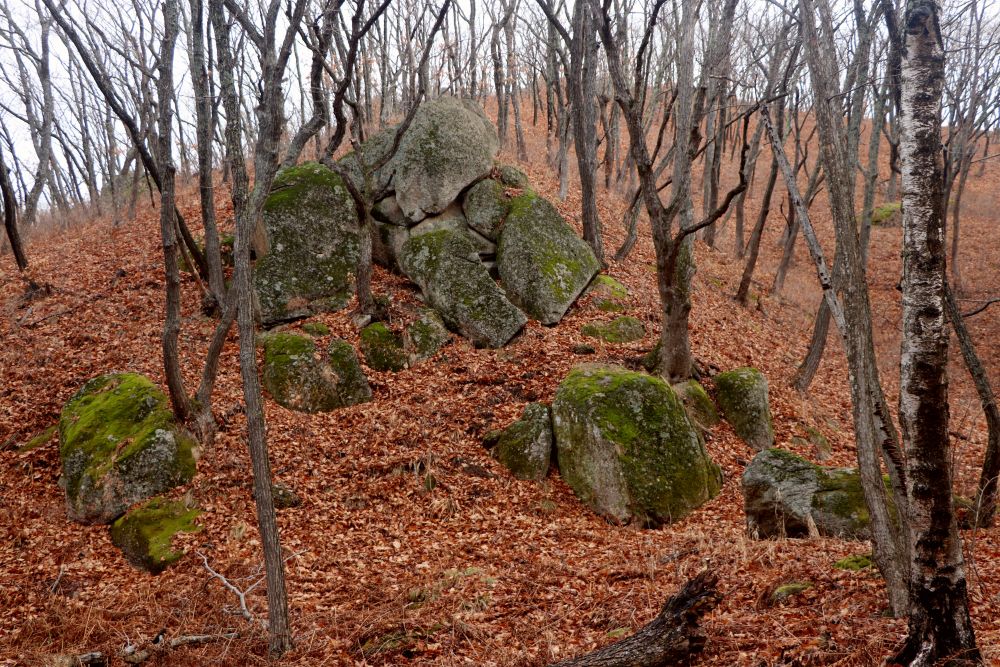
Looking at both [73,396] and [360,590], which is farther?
[73,396]

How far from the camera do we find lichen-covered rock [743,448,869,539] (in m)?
6.77

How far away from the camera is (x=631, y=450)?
8.41 m

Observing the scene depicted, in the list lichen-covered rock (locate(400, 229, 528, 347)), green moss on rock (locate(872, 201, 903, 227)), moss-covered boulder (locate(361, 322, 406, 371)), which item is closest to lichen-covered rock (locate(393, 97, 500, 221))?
lichen-covered rock (locate(400, 229, 528, 347))

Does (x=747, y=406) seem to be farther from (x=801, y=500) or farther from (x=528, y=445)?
(x=528, y=445)

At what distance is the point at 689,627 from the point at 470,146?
1152 cm

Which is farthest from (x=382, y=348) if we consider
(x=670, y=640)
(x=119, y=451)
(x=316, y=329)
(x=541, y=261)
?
(x=670, y=640)

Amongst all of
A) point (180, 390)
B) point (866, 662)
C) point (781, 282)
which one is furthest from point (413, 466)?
point (781, 282)

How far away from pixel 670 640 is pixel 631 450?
4.32 m

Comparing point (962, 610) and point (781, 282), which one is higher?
point (781, 282)

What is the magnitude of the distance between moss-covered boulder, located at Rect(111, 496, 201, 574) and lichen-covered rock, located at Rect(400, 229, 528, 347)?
225 inches

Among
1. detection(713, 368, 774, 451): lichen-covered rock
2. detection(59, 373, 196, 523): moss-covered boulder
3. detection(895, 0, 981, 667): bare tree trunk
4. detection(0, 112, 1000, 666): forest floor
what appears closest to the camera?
detection(895, 0, 981, 667): bare tree trunk

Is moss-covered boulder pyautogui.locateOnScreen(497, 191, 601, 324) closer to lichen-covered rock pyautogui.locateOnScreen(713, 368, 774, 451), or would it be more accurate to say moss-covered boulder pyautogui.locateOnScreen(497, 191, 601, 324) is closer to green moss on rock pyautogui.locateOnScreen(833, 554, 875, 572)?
lichen-covered rock pyautogui.locateOnScreen(713, 368, 774, 451)

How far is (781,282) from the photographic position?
18.4 m

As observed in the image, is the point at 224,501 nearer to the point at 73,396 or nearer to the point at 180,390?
the point at 180,390
